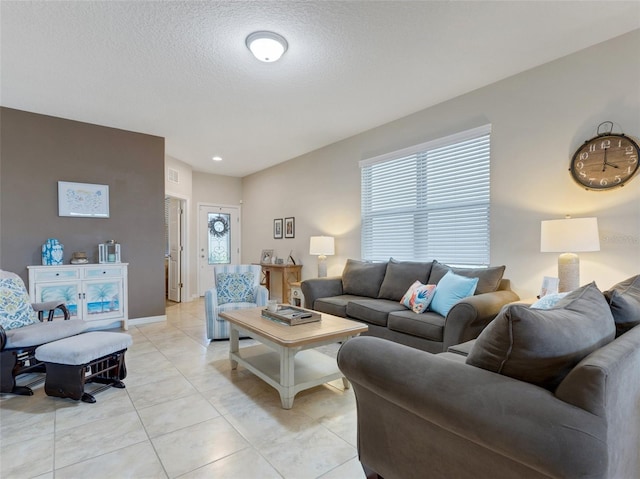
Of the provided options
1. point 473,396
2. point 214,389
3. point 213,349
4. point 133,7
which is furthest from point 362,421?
point 133,7

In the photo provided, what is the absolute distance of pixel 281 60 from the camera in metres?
2.69

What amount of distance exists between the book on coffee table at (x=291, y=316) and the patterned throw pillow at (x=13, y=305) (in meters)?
1.97

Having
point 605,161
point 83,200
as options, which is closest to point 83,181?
point 83,200

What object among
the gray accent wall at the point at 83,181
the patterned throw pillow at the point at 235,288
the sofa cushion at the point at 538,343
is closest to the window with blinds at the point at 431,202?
the patterned throw pillow at the point at 235,288

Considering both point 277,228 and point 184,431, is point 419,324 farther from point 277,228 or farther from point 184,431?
point 277,228

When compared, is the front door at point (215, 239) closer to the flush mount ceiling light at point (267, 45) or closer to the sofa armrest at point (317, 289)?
the sofa armrest at point (317, 289)

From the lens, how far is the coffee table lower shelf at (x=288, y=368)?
7.19 ft

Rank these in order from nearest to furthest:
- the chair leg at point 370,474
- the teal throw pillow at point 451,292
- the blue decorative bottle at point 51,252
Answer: the chair leg at point 370,474
the teal throw pillow at point 451,292
the blue decorative bottle at point 51,252

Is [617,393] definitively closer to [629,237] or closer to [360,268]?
[629,237]

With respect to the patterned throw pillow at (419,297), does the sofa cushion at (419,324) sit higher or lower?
lower

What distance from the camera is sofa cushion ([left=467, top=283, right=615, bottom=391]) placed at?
99cm

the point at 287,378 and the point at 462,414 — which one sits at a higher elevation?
the point at 462,414

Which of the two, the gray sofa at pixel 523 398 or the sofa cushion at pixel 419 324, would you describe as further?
the sofa cushion at pixel 419 324

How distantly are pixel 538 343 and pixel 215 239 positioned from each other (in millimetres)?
6724
